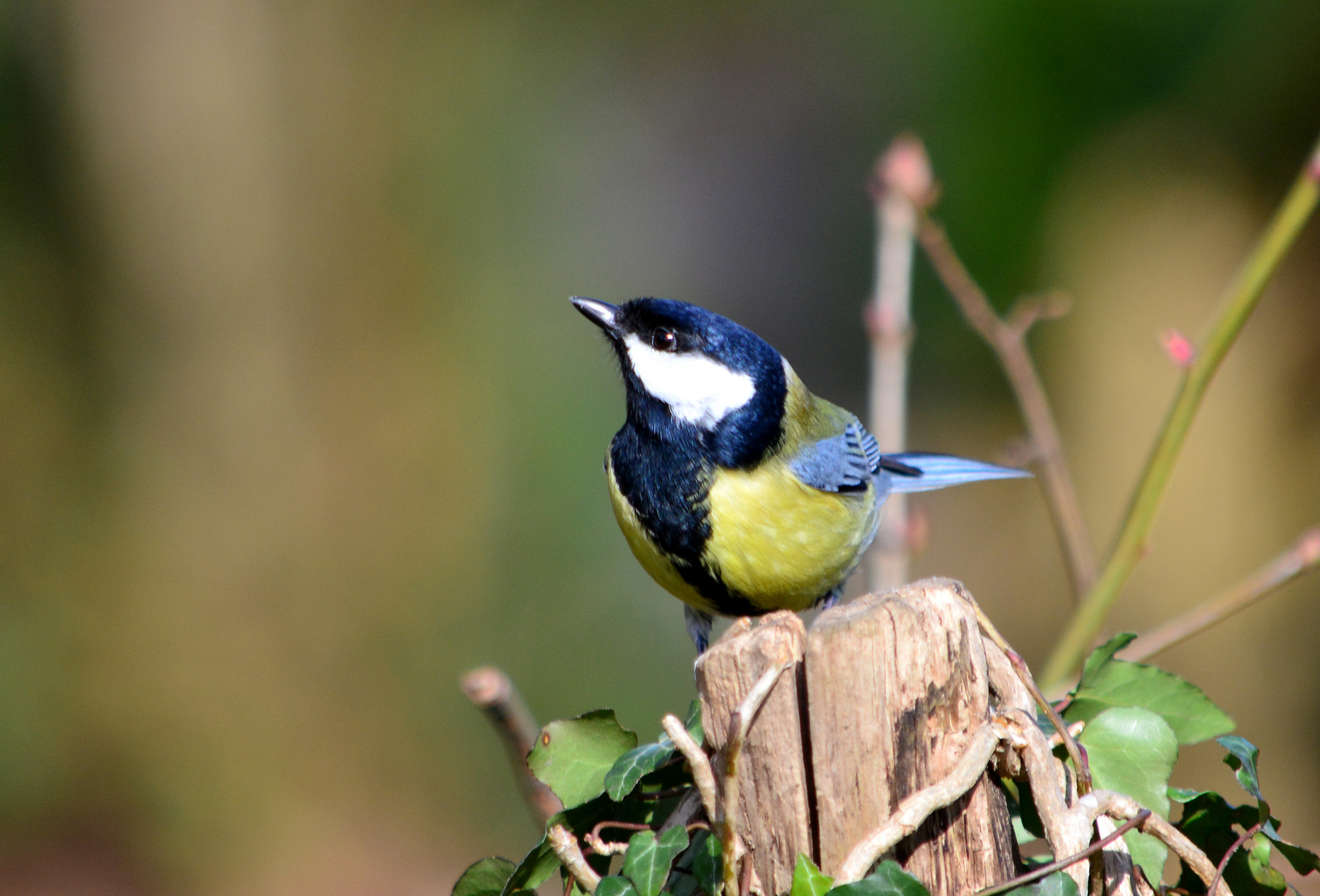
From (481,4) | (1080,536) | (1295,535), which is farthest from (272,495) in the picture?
(1295,535)

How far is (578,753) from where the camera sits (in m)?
1.10

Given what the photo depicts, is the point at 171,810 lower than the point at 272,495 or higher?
lower

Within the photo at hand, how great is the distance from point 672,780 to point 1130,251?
3765 millimetres

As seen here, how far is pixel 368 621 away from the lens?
15.9ft

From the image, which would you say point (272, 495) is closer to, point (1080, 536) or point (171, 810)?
point (171, 810)

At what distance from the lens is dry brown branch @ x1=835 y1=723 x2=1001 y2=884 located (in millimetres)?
880

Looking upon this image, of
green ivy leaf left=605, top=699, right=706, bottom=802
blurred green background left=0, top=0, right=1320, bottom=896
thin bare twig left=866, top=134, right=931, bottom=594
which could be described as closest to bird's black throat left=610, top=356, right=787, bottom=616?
thin bare twig left=866, top=134, right=931, bottom=594

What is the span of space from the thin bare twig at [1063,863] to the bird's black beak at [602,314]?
125 cm

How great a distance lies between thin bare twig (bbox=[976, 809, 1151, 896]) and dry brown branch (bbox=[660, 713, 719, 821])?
235mm

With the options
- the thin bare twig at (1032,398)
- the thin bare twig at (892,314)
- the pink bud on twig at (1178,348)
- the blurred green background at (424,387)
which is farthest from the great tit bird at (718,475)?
the blurred green background at (424,387)

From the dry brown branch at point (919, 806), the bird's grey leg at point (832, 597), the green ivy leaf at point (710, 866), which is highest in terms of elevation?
the dry brown branch at point (919, 806)

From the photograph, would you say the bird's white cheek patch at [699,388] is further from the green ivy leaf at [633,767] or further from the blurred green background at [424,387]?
the blurred green background at [424,387]

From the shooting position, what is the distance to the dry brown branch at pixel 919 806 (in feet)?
2.89

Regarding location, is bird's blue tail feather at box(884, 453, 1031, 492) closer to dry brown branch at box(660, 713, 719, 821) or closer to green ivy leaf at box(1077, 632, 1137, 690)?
green ivy leaf at box(1077, 632, 1137, 690)
